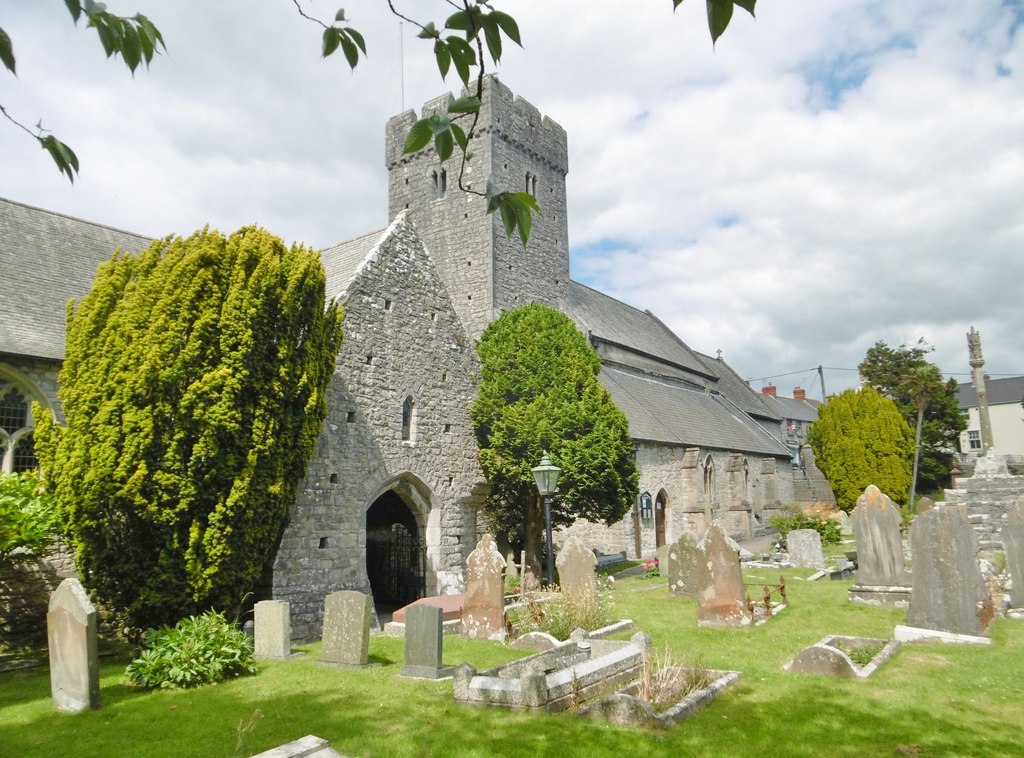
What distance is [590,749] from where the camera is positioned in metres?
5.75

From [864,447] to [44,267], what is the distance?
109 ft

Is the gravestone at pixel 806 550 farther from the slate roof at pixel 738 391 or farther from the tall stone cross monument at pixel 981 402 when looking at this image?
the slate roof at pixel 738 391

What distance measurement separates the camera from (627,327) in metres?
34.3

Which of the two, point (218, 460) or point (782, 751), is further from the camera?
point (218, 460)

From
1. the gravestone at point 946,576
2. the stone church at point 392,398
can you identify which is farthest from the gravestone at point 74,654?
the gravestone at point 946,576

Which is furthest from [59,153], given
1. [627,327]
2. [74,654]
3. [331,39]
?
[627,327]

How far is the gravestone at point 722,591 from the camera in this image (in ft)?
37.6

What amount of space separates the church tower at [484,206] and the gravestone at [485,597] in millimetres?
14686

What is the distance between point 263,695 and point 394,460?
6057mm

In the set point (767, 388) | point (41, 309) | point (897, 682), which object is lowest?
point (897, 682)

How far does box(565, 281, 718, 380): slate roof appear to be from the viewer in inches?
1171

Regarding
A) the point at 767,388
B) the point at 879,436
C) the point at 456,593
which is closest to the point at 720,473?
the point at 879,436

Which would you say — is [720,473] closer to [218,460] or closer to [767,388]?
[218,460]

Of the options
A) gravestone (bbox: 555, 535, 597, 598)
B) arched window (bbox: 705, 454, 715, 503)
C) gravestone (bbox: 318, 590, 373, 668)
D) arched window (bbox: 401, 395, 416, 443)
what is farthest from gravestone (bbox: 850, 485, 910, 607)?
arched window (bbox: 705, 454, 715, 503)
